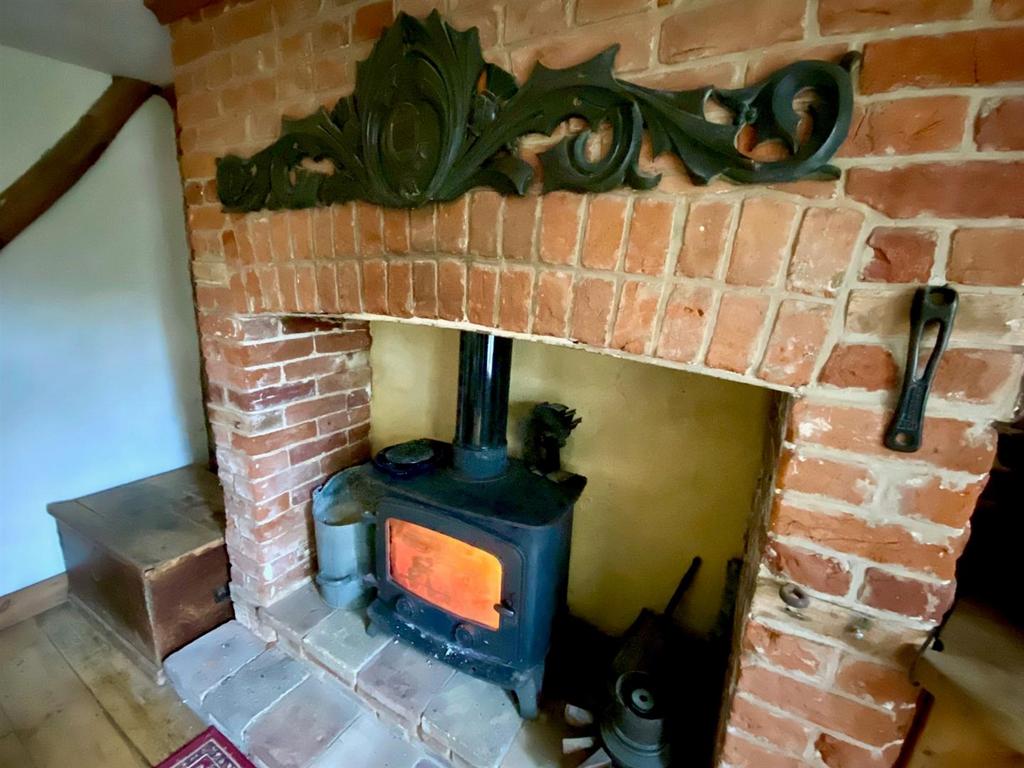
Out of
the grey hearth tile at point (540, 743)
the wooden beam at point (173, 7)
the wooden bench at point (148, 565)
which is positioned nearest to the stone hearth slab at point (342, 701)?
the grey hearth tile at point (540, 743)

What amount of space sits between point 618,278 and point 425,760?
4.68 feet

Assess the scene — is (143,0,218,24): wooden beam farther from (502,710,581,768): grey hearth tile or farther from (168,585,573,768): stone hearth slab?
(502,710,581,768): grey hearth tile

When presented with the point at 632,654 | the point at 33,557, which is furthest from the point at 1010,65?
the point at 33,557

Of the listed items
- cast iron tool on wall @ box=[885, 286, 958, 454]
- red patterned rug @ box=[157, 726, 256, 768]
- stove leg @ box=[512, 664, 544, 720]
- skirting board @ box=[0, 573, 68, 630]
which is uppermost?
cast iron tool on wall @ box=[885, 286, 958, 454]

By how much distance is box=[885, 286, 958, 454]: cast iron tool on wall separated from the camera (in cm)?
60

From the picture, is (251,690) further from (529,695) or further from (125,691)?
(529,695)

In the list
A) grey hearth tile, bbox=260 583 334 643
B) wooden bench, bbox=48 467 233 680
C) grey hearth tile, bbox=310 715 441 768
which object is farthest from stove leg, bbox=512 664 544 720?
wooden bench, bbox=48 467 233 680

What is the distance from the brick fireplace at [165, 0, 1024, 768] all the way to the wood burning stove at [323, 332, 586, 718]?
0.43 meters

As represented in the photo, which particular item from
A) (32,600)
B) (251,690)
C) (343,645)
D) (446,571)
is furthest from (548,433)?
(32,600)

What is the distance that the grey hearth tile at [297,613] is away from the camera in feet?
5.15

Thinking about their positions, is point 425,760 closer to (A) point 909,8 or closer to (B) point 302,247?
(B) point 302,247

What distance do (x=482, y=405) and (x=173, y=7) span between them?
138 cm

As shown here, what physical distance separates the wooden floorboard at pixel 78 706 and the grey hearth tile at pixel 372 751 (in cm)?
54

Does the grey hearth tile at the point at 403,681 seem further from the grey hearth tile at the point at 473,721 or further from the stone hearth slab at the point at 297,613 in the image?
the stone hearth slab at the point at 297,613
